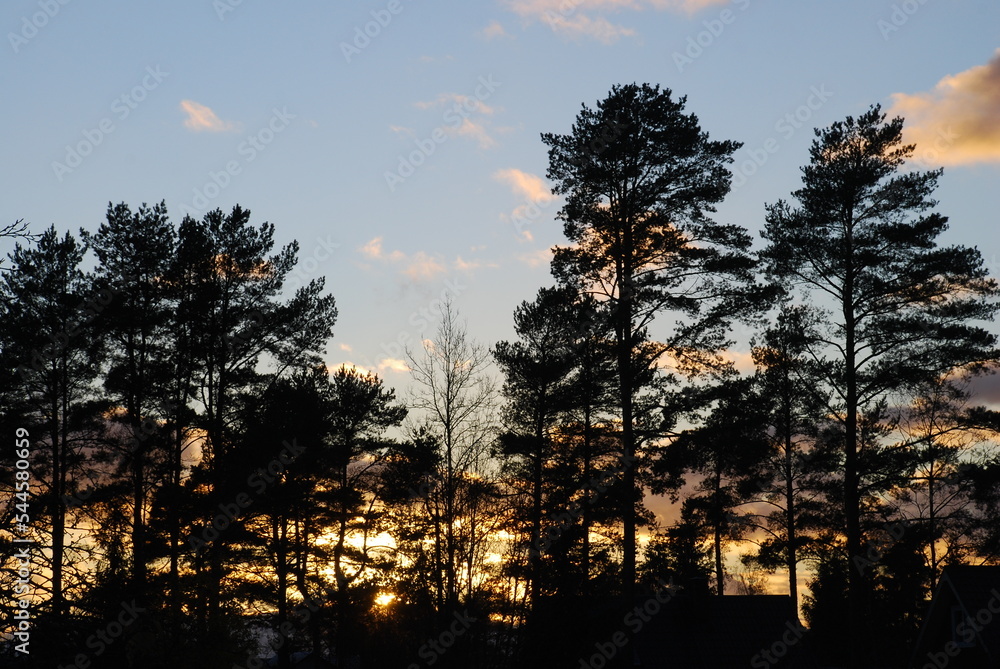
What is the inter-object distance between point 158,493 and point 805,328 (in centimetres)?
1747

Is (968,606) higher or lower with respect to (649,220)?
lower

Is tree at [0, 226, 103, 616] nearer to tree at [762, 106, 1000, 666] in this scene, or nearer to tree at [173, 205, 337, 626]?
tree at [173, 205, 337, 626]

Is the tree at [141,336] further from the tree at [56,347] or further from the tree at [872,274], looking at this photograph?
the tree at [872,274]

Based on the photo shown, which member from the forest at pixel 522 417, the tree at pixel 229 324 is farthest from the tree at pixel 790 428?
the tree at pixel 229 324

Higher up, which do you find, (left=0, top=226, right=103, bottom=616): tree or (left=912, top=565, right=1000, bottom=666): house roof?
(left=0, top=226, right=103, bottom=616): tree

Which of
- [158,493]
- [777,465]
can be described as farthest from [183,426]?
[777,465]

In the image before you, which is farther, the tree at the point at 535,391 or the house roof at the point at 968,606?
the tree at the point at 535,391

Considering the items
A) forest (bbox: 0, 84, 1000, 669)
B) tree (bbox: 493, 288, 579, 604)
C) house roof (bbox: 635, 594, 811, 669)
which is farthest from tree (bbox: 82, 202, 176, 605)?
house roof (bbox: 635, 594, 811, 669)

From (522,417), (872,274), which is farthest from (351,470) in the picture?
(872,274)

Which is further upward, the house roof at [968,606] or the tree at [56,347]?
the tree at [56,347]

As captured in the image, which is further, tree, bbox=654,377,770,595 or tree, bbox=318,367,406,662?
tree, bbox=318,367,406,662

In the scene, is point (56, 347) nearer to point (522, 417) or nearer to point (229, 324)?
point (229, 324)

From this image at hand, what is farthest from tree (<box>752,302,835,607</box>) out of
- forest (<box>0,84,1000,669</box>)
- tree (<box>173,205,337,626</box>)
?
tree (<box>173,205,337,626</box>)

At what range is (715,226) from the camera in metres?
21.4
